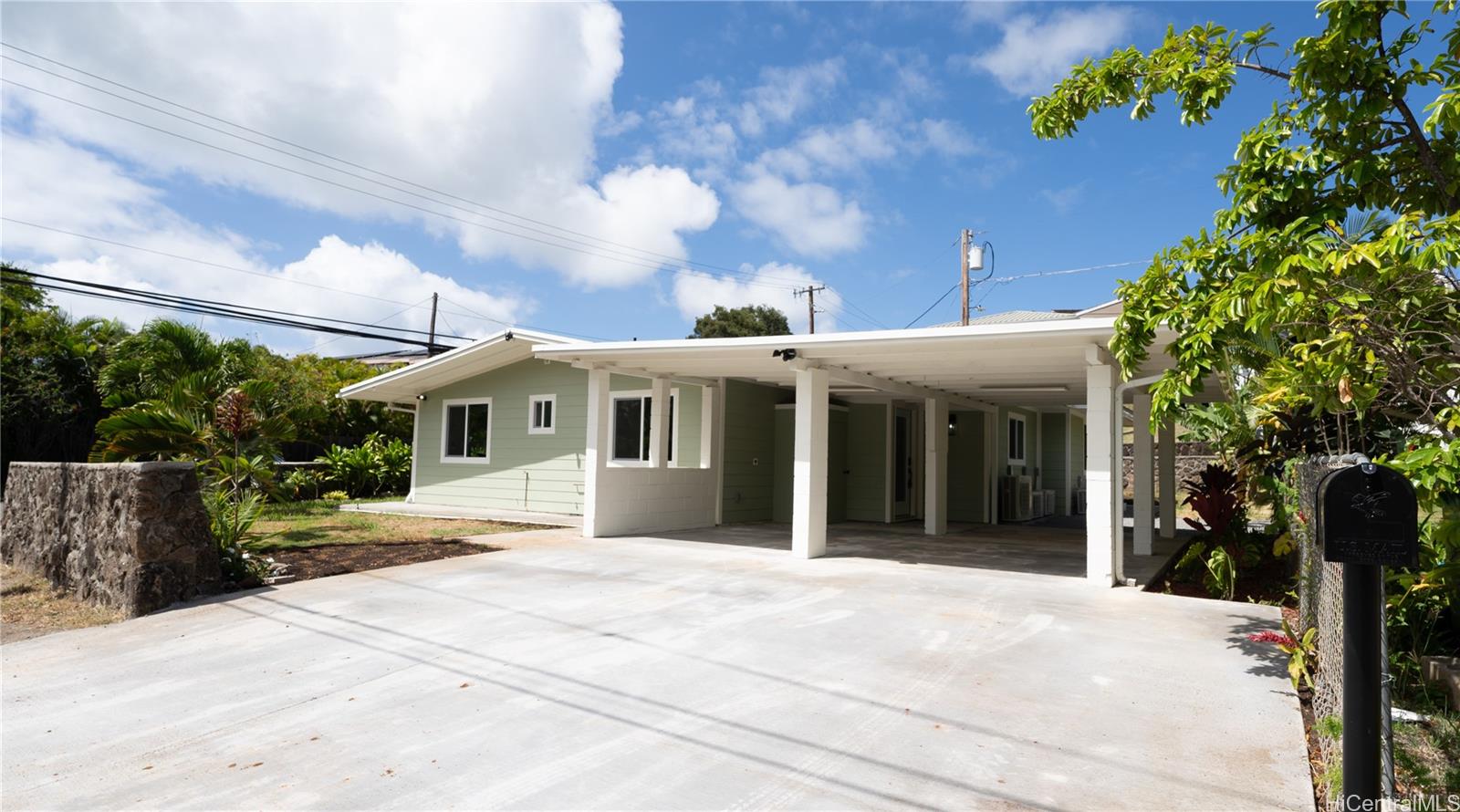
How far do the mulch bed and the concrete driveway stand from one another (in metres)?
1.12

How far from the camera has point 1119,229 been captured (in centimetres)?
1983

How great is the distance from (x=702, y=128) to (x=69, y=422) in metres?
15.3

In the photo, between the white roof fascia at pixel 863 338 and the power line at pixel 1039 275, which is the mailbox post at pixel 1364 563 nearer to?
the white roof fascia at pixel 863 338

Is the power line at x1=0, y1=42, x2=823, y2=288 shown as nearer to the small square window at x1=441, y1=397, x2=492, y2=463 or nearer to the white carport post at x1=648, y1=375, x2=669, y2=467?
the small square window at x1=441, y1=397, x2=492, y2=463

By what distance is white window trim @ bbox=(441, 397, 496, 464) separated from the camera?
1529cm

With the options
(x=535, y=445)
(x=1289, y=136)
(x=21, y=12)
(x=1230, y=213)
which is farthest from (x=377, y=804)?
(x=21, y=12)

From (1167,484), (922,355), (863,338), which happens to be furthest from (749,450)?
(1167,484)

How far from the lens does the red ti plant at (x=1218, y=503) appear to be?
8.18 meters

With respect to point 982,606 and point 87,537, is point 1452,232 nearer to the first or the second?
point 982,606

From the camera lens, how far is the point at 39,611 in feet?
21.9

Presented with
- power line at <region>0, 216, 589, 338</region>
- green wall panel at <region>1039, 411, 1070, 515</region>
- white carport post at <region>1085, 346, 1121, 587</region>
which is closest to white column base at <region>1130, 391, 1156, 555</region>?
white carport post at <region>1085, 346, 1121, 587</region>

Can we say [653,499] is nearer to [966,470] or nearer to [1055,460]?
[966,470]

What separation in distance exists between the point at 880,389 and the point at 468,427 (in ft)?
28.5

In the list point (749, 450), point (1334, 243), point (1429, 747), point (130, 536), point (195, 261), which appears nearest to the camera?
point (1429, 747)
